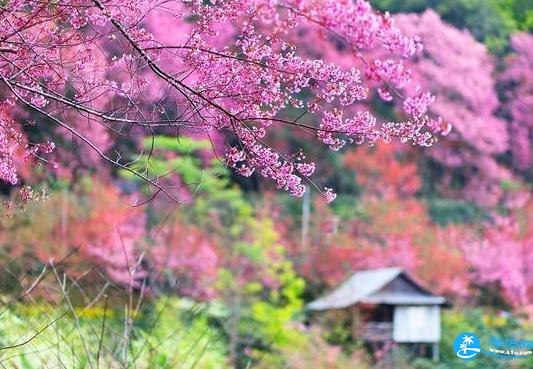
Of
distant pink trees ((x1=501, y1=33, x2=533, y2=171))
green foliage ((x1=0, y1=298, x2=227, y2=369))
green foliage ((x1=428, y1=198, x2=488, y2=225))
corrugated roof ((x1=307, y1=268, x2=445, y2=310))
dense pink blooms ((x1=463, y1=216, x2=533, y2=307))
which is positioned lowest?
green foliage ((x1=0, y1=298, x2=227, y2=369))

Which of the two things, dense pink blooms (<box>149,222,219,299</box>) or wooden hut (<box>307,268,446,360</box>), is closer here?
dense pink blooms (<box>149,222,219,299</box>)

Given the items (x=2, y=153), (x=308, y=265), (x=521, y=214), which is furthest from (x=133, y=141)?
(x=2, y=153)

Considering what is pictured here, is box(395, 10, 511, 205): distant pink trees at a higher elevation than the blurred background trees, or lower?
higher

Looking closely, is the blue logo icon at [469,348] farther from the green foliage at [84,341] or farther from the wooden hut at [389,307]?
the wooden hut at [389,307]

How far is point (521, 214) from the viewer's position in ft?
60.2

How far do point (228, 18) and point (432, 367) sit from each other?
722 centimetres

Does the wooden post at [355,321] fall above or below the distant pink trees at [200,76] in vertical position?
above

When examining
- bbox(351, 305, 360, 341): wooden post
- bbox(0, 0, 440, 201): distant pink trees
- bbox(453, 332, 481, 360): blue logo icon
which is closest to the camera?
bbox(0, 0, 440, 201): distant pink trees

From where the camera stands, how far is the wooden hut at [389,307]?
51.7ft

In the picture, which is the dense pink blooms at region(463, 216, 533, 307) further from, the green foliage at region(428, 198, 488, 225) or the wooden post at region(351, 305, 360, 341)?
the wooden post at region(351, 305, 360, 341)

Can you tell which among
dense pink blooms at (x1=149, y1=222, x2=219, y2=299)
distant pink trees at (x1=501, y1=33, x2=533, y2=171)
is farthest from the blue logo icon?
distant pink trees at (x1=501, y1=33, x2=533, y2=171)

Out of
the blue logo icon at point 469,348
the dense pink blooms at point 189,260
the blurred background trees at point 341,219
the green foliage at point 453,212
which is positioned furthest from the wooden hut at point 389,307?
the blue logo icon at point 469,348

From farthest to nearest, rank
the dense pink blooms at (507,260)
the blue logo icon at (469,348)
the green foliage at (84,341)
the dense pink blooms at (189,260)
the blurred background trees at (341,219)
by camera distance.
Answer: the dense pink blooms at (507,260) < the dense pink blooms at (189,260) < the blurred background trees at (341,219) < the blue logo icon at (469,348) < the green foliage at (84,341)

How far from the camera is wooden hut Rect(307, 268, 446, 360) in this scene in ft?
51.7
